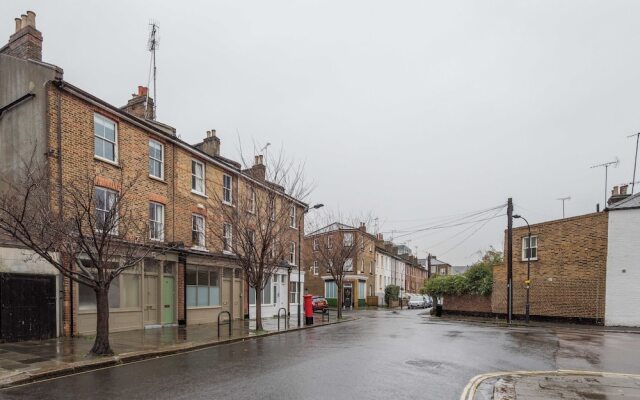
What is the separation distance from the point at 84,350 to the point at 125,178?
7881 millimetres

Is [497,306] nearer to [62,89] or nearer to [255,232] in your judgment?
[255,232]

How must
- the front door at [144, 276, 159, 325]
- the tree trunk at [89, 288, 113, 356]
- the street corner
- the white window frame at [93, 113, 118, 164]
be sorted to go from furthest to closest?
1. the front door at [144, 276, 159, 325]
2. the white window frame at [93, 113, 118, 164]
3. the tree trunk at [89, 288, 113, 356]
4. the street corner

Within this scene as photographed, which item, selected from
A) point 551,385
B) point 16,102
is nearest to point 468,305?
point 551,385

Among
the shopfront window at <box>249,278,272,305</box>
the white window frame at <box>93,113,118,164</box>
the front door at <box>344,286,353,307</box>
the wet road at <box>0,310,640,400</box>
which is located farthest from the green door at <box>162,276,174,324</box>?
the front door at <box>344,286,353,307</box>

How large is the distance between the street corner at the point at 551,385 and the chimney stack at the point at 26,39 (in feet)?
60.4

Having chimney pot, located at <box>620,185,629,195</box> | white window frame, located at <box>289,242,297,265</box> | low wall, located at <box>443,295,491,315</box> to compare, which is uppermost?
chimney pot, located at <box>620,185,629,195</box>

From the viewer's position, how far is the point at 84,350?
1262 centimetres

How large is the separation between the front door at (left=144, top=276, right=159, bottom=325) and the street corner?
14364 millimetres

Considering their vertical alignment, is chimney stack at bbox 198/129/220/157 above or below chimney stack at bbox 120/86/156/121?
below

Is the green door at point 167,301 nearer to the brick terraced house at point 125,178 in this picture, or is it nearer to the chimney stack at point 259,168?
the brick terraced house at point 125,178

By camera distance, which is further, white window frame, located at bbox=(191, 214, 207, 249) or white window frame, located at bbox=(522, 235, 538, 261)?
white window frame, located at bbox=(522, 235, 538, 261)

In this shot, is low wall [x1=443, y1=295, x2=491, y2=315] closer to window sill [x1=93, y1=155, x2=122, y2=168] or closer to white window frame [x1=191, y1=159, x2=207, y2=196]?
white window frame [x1=191, y1=159, x2=207, y2=196]

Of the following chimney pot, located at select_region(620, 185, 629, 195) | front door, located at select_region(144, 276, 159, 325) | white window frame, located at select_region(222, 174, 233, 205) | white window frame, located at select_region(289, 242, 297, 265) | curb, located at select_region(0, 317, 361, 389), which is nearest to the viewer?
curb, located at select_region(0, 317, 361, 389)

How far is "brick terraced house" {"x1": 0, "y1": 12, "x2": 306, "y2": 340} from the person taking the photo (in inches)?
615
